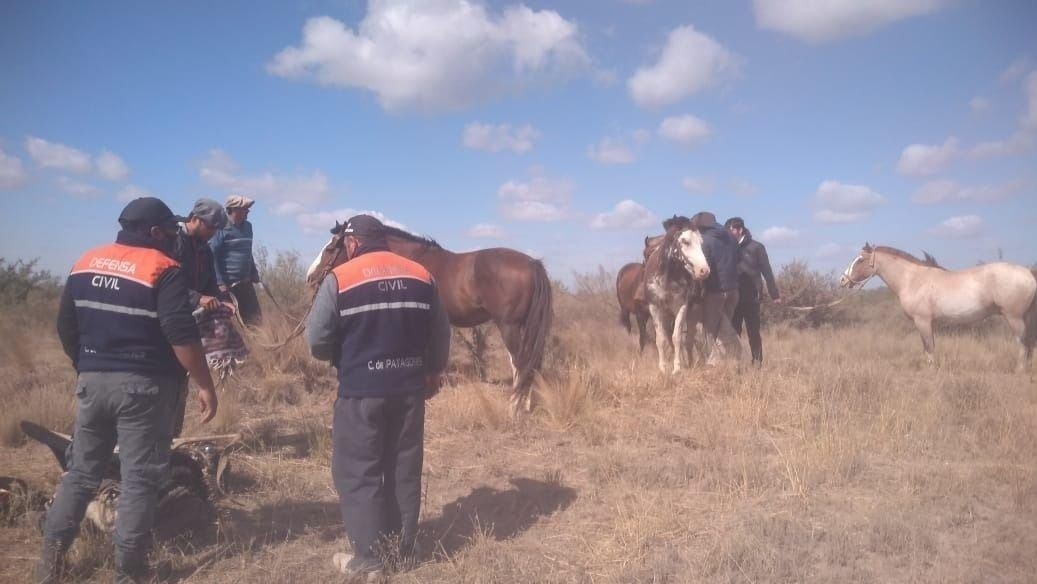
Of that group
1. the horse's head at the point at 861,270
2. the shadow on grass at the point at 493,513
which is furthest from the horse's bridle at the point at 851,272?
the shadow on grass at the point at 493,513

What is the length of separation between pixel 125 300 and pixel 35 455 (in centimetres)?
318

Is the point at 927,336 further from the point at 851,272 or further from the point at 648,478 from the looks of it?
the point at 648,478

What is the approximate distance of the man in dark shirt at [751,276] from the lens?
28.0 feet

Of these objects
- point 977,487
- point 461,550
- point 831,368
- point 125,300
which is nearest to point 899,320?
point 831,368

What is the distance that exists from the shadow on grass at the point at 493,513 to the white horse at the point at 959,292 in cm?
752

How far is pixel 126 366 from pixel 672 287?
20.7 ft

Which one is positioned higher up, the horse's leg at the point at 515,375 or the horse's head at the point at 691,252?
the horse's head at the point at 691,252

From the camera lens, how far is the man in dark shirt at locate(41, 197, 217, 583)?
3100 millimetres

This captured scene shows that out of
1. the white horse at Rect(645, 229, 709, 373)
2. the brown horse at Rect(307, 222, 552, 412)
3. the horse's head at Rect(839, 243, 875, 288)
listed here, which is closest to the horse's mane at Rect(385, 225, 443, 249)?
the brown horse at Rect(307, 222, 552, 412)

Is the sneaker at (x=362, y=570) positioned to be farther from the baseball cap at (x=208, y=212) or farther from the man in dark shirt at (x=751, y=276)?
the man in dark shirt at (x=751, y=276)

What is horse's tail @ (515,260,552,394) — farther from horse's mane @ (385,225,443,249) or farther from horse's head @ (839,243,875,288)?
horse's head @ (839,243,875,288)

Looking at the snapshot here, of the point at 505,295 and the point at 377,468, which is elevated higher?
the point at 505,295

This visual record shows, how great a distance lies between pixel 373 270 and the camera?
3395 millimetres

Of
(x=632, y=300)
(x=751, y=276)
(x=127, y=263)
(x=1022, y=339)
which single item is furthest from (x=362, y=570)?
(x=1022, y=339)
